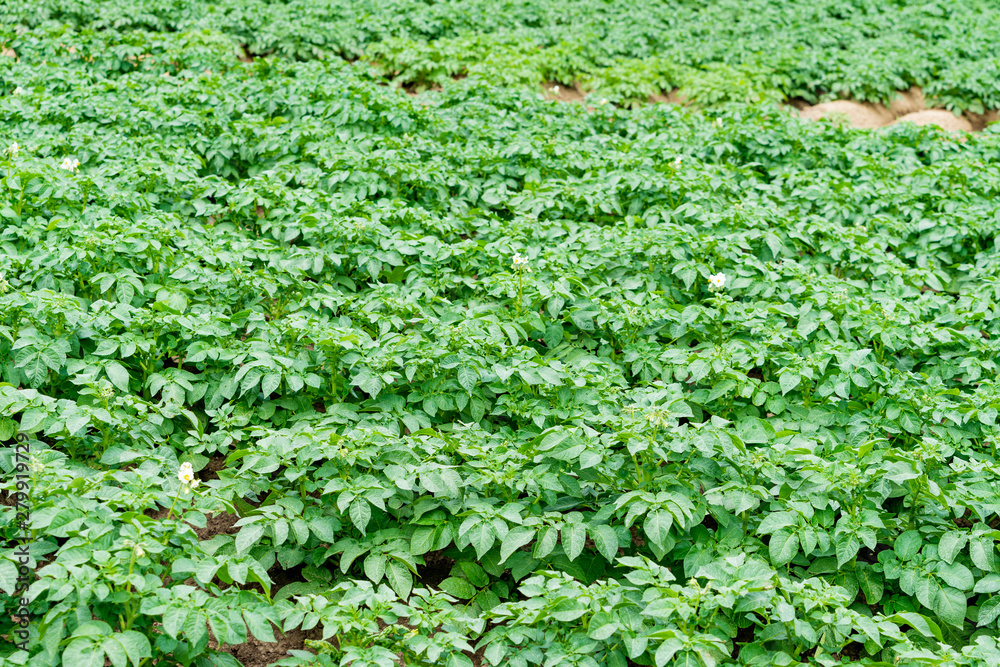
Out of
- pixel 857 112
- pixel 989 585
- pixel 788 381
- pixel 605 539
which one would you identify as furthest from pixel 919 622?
pixel 857 112

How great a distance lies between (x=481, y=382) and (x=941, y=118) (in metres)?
7.79

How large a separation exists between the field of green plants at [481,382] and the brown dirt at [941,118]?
7.02 feet

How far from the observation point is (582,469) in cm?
332

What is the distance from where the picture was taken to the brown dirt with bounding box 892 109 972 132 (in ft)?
30.0

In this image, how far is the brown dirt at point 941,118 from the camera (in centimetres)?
915

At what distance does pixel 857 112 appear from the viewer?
30.7ft

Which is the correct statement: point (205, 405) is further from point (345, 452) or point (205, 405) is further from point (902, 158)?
point (902, 158)

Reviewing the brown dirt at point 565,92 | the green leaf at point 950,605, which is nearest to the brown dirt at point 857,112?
the brown dirt at point 565,92

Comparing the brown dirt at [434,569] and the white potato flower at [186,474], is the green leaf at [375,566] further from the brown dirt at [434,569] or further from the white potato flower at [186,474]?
the white potato flower at [186,474]

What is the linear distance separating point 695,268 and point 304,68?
4.17 metres

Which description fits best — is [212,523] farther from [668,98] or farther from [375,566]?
[668,98]

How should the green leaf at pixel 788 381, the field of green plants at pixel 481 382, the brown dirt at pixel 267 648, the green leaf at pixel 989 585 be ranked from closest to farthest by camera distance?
the field of green plants at pixel 481 382 → the green leaf at pixel 989 585 → the brown dirt at pixel 267 648 → the green leaf at pixel 788 381

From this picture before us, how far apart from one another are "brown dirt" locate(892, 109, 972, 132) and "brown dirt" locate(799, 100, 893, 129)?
174mm

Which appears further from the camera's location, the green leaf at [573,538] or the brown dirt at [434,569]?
the brown dirt at [434,569]
